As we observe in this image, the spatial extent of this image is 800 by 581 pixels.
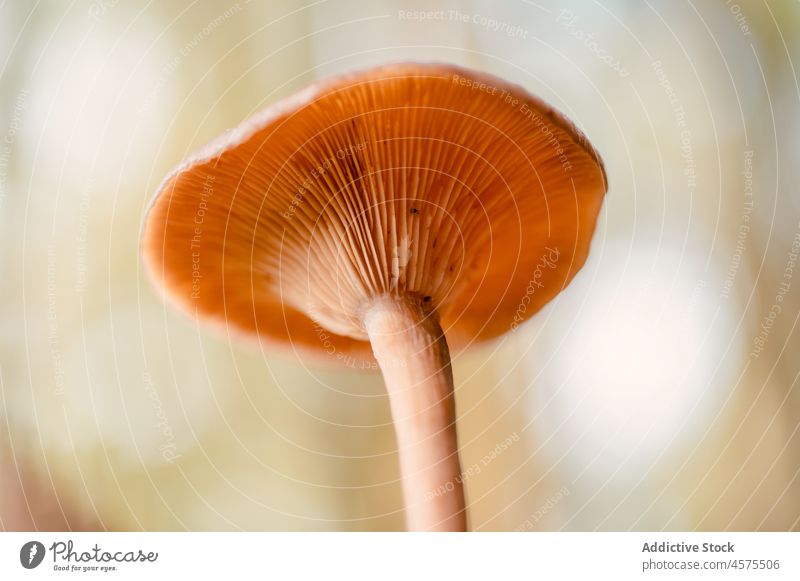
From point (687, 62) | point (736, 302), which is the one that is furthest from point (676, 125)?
point (736, 302)

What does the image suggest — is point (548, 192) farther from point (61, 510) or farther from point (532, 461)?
point (61, 510)

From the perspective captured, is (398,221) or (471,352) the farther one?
(471,352)
